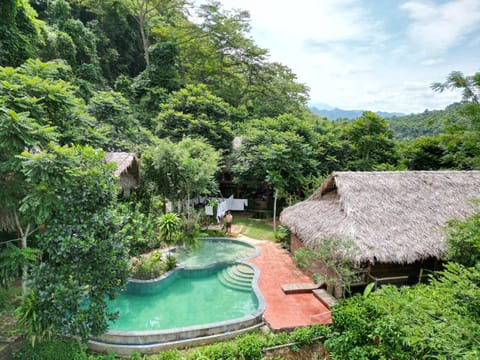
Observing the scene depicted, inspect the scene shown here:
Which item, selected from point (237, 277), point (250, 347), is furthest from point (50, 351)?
point (237, 277)

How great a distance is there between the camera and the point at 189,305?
343 inches

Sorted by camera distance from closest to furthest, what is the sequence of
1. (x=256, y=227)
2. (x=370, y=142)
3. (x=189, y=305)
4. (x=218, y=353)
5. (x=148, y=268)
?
(x=218, y=353) < (x=189, y=305) < (x=148, y=268) < (x=256, y=227) < (x=370, y=142)

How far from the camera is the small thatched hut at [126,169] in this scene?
1172 centimetres

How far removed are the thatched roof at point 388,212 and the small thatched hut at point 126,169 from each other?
7.42 metres

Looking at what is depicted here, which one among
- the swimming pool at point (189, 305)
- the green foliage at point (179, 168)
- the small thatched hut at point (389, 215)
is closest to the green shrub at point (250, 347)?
the swimming pool at point (189, 305)

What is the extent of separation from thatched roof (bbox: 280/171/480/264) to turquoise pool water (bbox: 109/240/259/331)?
119 inches

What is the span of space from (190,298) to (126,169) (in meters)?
6.18

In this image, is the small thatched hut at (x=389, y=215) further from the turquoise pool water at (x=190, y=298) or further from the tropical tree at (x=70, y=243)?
the tropical tree at (x=70, y=243)

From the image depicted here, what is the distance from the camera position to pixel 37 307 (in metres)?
5.62

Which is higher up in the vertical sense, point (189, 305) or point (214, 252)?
point (214, 252)

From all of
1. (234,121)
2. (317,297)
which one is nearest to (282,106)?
(234,121)

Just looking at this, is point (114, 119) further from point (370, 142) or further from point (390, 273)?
point (370, 142)

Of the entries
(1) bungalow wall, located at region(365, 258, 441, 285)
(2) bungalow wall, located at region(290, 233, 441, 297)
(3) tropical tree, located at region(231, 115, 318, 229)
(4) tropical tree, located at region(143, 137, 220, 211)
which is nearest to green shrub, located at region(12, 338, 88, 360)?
(2) bungalow wall, located at region(290, 233, 441, 297)

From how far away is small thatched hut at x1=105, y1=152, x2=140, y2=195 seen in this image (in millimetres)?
11719
